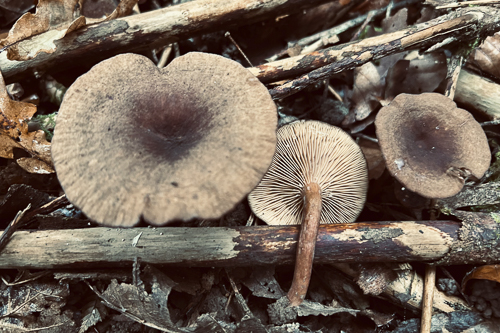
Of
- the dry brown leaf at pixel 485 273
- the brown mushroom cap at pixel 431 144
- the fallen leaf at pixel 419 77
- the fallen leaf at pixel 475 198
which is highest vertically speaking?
the fallen leaf at pixel 419 77

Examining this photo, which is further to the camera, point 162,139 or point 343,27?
point 343,27

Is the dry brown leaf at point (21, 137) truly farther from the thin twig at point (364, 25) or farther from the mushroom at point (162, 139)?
the thin twig at point (364, 25)

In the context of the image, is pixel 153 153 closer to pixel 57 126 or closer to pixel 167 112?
pixel 167 112

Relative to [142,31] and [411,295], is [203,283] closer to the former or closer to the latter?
[411,295]

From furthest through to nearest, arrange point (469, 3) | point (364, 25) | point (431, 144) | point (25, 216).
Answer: point (364, 25)
point (469, 3)
point (431, 144)
point (25, 216)

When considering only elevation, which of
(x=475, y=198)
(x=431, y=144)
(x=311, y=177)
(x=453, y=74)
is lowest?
(x=475, y=198)

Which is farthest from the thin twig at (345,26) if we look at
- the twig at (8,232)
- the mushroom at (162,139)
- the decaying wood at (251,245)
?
the twig at (8,232)

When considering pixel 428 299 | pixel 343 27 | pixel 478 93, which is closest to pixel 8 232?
pixel 428 299
